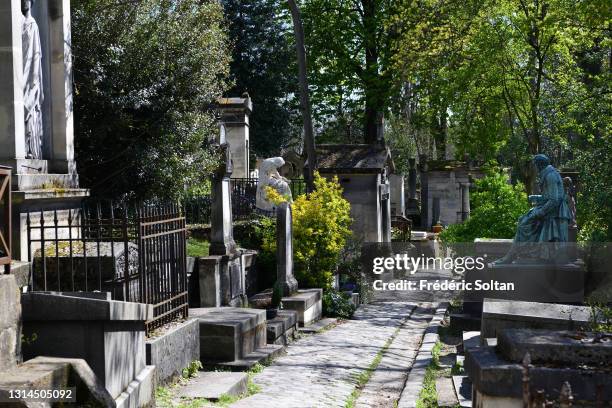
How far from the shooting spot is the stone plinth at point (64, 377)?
5020mm

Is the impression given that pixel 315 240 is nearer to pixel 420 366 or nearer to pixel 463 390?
pixel 420 366

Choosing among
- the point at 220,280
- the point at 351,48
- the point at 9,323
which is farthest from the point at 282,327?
the point at 351,48

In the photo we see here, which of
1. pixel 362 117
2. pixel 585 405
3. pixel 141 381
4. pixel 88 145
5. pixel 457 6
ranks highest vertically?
pixel 457 6

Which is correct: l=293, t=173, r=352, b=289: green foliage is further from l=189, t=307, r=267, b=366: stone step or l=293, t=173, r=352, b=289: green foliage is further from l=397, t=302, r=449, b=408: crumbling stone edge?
l=189, t=307, r=267, b=366: stone step

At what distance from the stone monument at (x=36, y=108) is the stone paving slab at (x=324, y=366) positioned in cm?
289

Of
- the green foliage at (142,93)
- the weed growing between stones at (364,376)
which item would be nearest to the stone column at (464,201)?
the green foliage at (142,93)

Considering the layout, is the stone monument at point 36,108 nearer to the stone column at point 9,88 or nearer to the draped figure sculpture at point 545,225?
the stone column at point 9,88

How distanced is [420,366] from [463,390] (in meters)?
2.56

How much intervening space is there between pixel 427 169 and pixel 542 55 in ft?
48.4

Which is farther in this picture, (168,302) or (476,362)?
(168,302)

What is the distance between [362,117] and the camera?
32.2 m

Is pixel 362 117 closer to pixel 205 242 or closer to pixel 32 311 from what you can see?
pixel 205 242

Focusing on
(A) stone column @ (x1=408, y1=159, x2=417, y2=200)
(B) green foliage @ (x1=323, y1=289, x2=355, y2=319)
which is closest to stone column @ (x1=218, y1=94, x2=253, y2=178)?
(B) green foliage @ (x1=323, y1=289, x2=355, y2=319)

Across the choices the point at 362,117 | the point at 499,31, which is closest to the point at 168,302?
the point at 499,31
